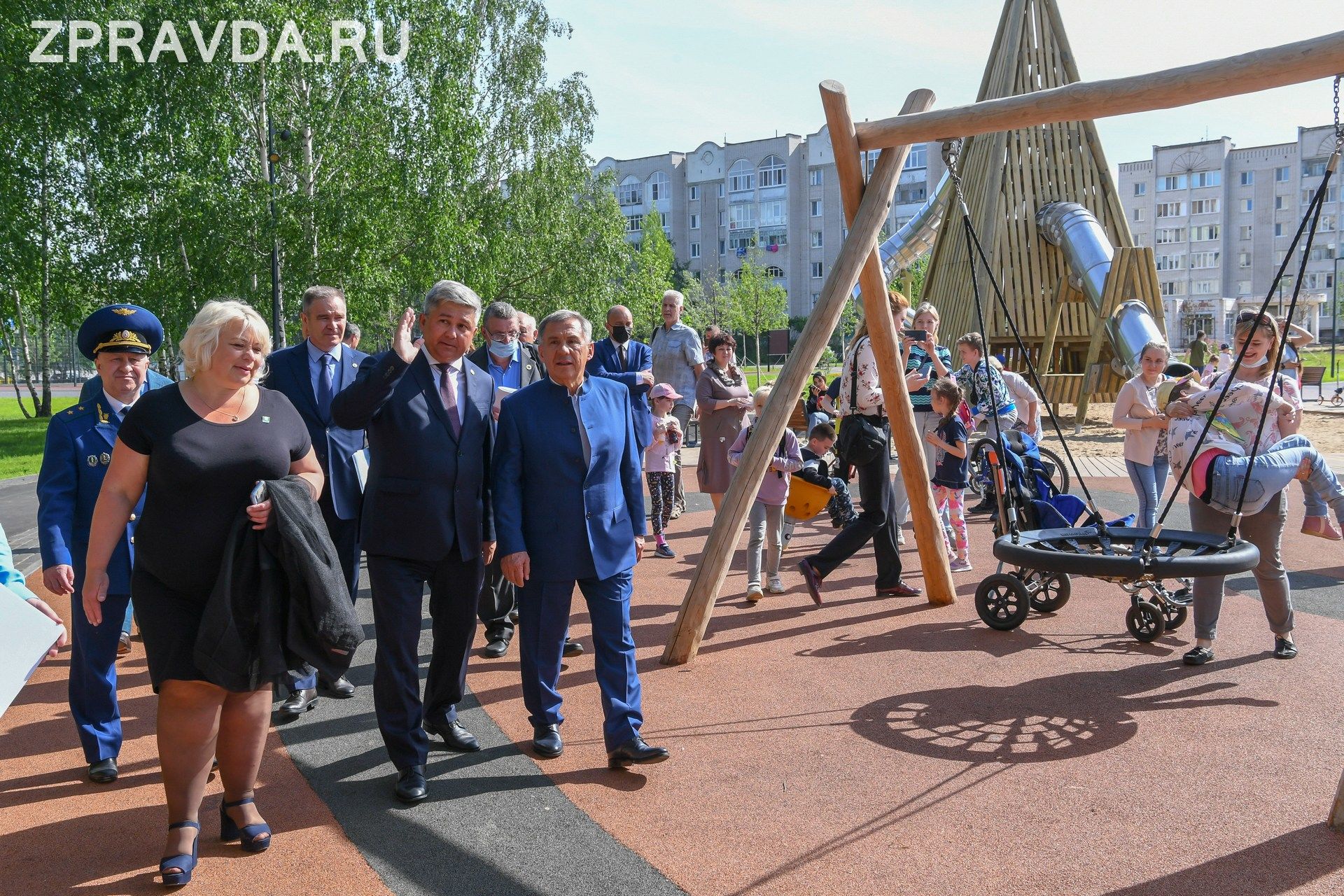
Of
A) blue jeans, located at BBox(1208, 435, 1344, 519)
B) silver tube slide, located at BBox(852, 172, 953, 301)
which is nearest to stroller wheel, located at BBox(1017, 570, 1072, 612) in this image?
blue jeans, located at BBox(1208, 435, 1344, 519)

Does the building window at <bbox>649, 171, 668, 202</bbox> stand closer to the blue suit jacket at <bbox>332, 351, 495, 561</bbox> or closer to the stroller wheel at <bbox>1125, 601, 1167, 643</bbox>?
the stroller wheel at <bbox>1125, 601, 1167, 643</bbox>

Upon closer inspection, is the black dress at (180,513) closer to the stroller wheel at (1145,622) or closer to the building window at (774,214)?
the stroller wheel at (1145,622)

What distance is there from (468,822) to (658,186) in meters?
82.1

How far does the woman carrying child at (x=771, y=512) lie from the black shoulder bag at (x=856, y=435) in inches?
13.0

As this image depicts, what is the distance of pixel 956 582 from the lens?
305 inches

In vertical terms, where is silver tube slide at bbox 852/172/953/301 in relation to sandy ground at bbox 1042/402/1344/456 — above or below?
above

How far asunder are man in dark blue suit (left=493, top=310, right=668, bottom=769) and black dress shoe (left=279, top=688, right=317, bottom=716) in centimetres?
126

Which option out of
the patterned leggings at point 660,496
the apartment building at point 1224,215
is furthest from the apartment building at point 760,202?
the patterned leggings at point 660,496

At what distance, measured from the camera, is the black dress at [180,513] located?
3.38 metres

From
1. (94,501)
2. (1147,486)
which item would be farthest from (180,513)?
(1147,486)

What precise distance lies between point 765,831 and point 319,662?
1.59 m

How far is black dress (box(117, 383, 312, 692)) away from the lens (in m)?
3.38

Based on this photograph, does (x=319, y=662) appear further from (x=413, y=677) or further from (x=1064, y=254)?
(x=1064, y=254)

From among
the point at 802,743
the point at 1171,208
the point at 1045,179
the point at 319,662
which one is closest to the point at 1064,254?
the point at 1045,179
